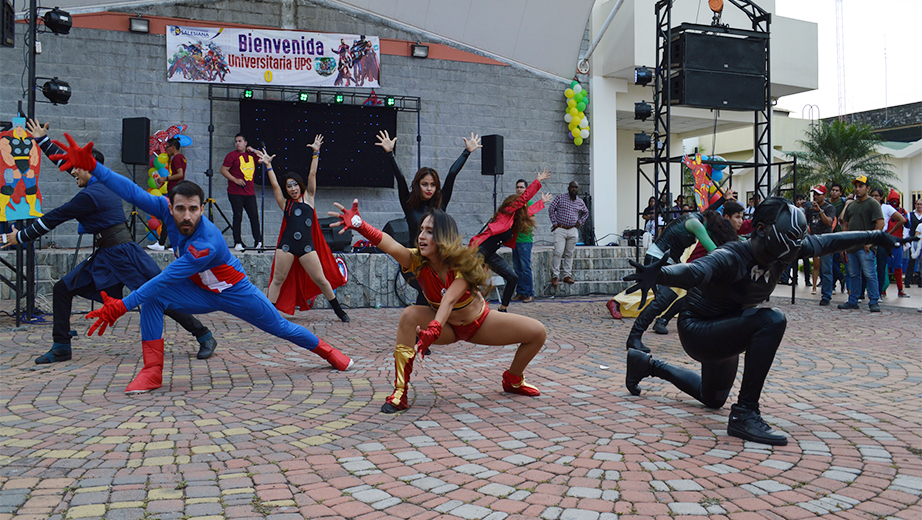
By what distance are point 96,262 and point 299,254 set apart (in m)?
2.72

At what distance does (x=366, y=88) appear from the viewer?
50.1ft

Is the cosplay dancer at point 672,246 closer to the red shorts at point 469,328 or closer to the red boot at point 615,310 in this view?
the red boot at point 615,310

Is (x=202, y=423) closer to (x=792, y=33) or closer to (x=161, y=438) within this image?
(x=161, y=438)

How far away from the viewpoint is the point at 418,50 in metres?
15.6

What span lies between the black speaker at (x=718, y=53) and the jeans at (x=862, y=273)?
13.8ft

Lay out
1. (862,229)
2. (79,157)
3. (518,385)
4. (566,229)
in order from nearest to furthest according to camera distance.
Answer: (518,385) → (79,157) → (862,229) → (566,229)

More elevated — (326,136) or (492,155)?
(326,136)

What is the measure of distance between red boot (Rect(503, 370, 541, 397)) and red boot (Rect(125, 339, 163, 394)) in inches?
99.6

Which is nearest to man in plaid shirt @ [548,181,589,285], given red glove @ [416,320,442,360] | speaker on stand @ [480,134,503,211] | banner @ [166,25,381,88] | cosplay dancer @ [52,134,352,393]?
speaker on stand @ [480,134,503,211]

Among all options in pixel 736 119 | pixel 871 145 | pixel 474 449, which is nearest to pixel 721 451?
pixel 474 449

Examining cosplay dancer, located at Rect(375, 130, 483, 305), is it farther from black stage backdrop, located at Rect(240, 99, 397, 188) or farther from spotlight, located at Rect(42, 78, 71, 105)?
black stage backdrop, located at Rect(240, 99, 397, 188)

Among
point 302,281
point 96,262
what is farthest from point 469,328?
point 302,281

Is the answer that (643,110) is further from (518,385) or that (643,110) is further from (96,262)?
(96,262)

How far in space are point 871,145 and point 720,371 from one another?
3269 centimetres
